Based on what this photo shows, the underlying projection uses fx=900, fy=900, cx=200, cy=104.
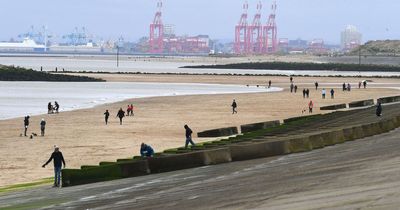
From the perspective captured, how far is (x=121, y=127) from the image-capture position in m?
46.8

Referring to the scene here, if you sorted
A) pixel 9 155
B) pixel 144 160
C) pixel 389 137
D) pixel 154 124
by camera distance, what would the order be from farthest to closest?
pixel 154 124 < pixel 9 155 < pixel 389 137 < pixel 144 160

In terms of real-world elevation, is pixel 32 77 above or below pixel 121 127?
above

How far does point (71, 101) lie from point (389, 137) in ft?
149

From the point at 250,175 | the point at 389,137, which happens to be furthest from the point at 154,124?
the point at 250,175

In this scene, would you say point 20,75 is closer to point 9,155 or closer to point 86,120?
point 86,120

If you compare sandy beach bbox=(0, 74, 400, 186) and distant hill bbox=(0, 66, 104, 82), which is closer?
sandy beach bbox=(0, 74, 400, 186)

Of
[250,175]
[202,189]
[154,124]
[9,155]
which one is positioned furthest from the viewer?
[154,124]

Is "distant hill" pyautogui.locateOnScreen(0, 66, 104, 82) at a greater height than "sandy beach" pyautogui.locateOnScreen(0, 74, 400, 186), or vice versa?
"distant hill" pyautogui.locateOnScreen(0, 66, 104, 82)

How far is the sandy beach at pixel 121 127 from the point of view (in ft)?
104

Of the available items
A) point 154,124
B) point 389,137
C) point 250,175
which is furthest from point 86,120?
point 250,175

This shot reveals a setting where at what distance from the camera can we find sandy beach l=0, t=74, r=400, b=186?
1243 inches

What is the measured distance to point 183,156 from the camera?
979 inches

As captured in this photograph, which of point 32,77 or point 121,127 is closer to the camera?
point 121,127

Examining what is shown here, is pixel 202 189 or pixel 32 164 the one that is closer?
Result: pixel 202 189
